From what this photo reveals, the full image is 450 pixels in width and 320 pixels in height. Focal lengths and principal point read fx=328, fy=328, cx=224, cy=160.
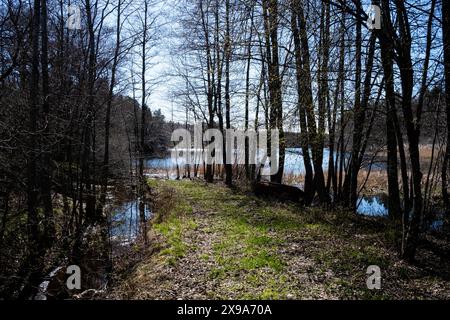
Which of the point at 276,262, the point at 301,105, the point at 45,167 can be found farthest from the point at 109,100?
the point at 276,262

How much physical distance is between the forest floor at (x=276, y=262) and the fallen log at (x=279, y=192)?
2686mm

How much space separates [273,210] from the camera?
35.3 feet

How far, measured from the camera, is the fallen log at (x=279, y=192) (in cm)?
1285

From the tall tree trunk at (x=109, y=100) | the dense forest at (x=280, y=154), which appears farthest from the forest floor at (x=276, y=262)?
the tall tree trunk at (x=109, y=100)

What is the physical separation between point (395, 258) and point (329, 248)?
4.03 ft

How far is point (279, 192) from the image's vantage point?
13.3 meters

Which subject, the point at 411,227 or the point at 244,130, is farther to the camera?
the point at 244,130

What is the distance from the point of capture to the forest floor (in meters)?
5.12

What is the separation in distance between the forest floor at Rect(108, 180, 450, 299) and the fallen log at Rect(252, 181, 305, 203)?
269 centimetres

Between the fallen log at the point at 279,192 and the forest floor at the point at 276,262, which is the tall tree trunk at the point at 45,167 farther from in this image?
the fallen log at the point at 279,192

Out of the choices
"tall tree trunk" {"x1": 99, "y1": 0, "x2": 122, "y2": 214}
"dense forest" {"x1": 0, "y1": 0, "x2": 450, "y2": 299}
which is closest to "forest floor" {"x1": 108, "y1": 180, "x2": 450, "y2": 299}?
"dense forest" {"x1": 0, "y1": 0, "x2": 450, "y2": 299}
